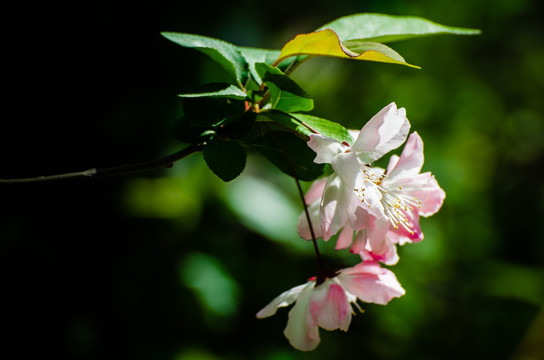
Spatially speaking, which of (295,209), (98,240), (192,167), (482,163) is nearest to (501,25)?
(482,163)

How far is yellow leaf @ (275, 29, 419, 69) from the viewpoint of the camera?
0.50 m

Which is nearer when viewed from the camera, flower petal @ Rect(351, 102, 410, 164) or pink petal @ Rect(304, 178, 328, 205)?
flower petal @ Rect(351, 102, 410, 164)

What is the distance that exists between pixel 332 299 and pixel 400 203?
0.14m

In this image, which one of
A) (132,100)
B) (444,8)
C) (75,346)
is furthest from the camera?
(444,8)

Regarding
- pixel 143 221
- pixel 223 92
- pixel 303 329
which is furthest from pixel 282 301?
pixel 143 221

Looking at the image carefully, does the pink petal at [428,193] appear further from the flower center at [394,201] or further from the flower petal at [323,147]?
the flower petal at [323,147]

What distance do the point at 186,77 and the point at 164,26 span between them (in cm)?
15

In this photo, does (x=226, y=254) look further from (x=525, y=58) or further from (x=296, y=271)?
(x=525, y=58)

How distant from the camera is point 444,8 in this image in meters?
2.36

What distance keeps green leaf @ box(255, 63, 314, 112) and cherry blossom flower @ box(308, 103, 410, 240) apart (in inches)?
2.1

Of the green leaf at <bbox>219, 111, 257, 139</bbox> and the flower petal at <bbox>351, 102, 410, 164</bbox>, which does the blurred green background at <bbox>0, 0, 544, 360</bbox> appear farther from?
the flower petal at <bbox>351, 102, 410, 164</bbox>

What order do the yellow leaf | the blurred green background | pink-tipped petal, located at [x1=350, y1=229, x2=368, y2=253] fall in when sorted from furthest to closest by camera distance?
the blurred green background
pink-tipped petal, located at [x1=350, y1=229, x2=368, y2=253]
the yellow leaf

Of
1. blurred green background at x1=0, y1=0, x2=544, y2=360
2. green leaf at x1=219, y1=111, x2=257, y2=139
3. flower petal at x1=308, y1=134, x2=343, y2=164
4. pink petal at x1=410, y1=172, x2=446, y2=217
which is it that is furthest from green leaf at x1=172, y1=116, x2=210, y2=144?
blurred green background at x1=0, y1=0, x2=544, y2=360

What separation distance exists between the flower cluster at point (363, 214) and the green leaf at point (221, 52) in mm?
141
